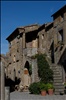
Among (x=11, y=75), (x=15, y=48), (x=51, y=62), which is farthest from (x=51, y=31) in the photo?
(x=11, y=75)

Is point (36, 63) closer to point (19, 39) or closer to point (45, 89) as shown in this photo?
point (45, 89)

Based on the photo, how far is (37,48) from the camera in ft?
113

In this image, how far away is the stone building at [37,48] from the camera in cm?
2581

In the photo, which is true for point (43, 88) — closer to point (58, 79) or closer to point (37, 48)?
point (58, 79)

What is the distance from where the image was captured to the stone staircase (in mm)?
23337

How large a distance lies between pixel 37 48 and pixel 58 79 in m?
10.1

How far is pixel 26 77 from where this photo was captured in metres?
34.3

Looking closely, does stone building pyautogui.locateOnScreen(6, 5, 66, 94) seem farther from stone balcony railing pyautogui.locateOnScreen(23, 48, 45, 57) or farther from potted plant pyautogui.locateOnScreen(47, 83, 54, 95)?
potted plant pyautogui.locateOnScreen(47, 83, 54, 95)

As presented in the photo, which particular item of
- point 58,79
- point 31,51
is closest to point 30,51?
point 31,51

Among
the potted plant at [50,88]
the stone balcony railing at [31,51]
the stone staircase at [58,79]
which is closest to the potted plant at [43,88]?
the potted plant at [50,88]

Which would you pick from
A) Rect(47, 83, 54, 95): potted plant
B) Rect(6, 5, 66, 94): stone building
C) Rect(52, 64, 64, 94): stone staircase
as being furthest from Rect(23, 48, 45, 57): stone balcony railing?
Rect(47, 83, 54, 95): potted plant

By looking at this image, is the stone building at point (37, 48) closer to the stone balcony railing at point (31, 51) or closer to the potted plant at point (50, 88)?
the stone balcony railing at point (31, 51)

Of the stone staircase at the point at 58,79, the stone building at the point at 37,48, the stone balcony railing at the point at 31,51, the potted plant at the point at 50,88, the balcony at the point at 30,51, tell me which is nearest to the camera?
the potted plant at the point at 50,88

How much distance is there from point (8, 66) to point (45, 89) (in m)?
21.3
